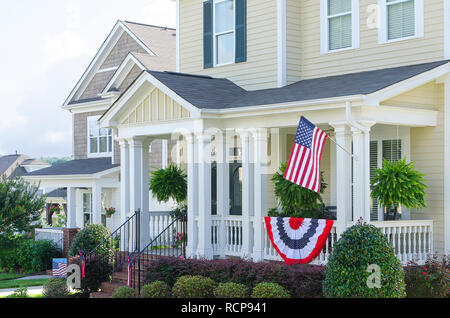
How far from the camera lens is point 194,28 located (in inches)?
797

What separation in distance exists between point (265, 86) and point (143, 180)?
426 centimetres

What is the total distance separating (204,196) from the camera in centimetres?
1597

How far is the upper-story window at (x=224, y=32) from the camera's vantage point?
18516mm

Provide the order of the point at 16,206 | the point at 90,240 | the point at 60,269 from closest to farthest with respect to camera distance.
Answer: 1. the point at 16,206
2. the point at 90,240
3. the point at 60,269

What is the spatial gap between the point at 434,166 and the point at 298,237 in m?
3.43

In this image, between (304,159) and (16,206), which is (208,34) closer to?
(16,206)

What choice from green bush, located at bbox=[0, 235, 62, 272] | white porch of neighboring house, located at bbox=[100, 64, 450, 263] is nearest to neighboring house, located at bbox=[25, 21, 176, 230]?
green bush, located at bbox=[0, 235, 62, 272]

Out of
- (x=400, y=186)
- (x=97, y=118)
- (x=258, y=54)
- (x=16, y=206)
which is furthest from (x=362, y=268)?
(x=97, y=118)

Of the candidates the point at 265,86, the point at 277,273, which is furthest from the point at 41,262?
the point at 277,273

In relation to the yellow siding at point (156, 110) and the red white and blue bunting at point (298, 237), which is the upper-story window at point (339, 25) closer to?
the yellow siding at point (156, 110)

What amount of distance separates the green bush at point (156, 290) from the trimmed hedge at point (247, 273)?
0.56 metres

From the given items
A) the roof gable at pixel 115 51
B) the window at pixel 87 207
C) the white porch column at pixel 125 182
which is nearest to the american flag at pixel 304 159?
the white porch column at pixel 125 182

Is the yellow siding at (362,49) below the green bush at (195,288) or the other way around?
the other way around
